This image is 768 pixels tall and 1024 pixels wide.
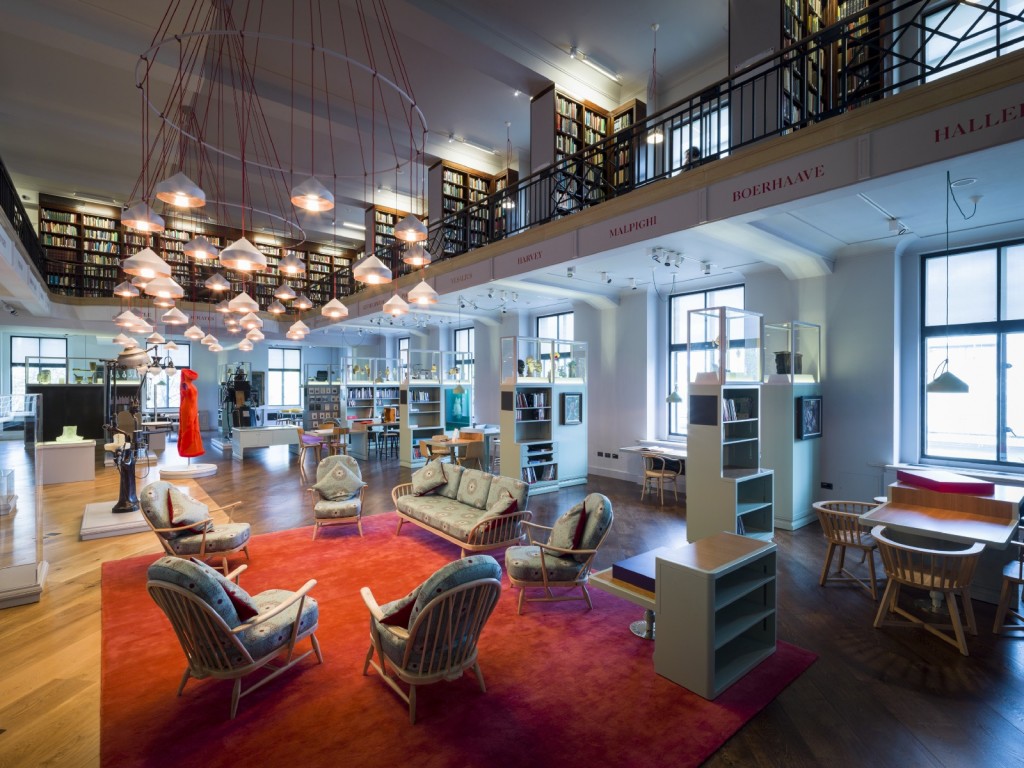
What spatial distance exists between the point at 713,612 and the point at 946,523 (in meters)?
2.70

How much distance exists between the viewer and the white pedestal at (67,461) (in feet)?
31.9

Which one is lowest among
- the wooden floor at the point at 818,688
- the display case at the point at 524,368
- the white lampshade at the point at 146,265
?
the wooden floor at the point at 818,688

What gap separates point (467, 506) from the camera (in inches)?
246

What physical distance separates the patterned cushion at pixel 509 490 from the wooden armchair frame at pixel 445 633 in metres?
2.32

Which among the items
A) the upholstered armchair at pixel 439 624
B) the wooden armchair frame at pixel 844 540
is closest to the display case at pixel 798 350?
the wooden armchair frame at pixel 844 540

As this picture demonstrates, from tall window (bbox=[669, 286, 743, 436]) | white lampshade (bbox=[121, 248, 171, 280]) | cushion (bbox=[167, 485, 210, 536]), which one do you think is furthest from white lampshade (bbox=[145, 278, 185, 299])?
tall window (bbox=[669, 286, 743, 436])

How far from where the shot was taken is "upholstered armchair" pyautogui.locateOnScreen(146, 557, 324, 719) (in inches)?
114

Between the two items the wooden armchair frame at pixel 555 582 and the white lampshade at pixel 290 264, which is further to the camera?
the white lampshade at pixel 290 264

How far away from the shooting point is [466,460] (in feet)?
35.0

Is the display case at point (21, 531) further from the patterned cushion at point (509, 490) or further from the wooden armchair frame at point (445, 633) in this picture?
the patterned cushion at point (509, 490)

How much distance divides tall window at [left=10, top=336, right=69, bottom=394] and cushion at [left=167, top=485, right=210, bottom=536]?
13980 mm

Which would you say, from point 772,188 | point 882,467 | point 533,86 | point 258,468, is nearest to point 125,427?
point 258,468

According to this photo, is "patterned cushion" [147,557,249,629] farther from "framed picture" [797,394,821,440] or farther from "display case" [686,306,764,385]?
"framed picture" [797,394,821,440]

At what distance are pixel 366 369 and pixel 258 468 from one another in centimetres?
447
